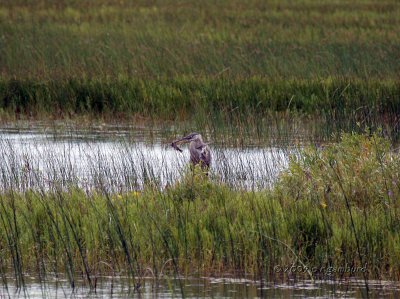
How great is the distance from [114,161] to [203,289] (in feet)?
13.4

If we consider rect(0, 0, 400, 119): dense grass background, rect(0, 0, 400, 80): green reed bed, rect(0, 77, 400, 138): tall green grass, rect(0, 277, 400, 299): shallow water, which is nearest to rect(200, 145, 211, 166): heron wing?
rect(0, 277, 400, 299): shallow water

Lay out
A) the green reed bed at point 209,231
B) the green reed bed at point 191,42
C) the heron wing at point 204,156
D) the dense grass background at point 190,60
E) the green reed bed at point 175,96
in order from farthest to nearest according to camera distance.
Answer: the green reed bed at point 191,42, the dense grass background at point 190,60, the green reed bed at point 175,96, the heron wing at point 204,156, the green reed bed at point 209,231

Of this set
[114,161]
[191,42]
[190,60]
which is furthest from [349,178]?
[191,42]

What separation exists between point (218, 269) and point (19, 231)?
145 centimetres

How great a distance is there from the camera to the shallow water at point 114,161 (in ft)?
28.2

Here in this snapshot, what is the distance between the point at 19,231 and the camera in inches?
267

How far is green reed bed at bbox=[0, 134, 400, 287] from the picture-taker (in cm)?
632

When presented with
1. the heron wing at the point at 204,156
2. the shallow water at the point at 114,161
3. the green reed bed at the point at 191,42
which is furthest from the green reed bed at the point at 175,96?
the heron wing at the point at 204,156

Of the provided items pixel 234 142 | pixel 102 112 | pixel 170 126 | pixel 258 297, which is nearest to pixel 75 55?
pixel 102 112

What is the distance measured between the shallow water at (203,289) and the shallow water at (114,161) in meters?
1.32

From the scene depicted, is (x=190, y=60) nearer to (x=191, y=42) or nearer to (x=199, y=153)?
(x=191, y=42)

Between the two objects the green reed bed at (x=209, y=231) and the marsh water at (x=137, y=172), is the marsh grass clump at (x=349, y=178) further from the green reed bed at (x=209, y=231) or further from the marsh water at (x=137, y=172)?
Result: the marsh water at (x=137, y=172)

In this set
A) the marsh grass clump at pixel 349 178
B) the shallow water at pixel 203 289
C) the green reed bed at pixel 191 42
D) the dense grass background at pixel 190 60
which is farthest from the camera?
the green reed bed at pixel 191 42

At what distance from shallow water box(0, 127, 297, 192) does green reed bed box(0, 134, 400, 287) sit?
444 millimetres
